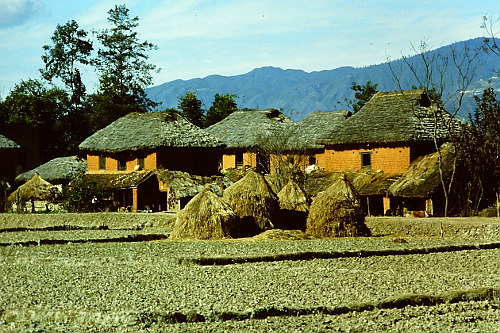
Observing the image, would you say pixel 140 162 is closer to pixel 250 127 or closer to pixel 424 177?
pixel 250 127

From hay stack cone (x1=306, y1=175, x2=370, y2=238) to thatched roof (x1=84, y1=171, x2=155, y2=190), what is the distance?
17506 mm

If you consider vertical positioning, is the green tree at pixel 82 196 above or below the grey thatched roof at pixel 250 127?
below

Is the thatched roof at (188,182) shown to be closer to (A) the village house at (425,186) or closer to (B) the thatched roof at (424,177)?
(A) the village house at (425,186)

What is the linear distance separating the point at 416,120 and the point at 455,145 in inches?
180

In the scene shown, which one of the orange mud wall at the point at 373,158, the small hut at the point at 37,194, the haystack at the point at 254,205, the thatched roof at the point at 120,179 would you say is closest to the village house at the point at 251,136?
the orange mud wall at the point at 373,158

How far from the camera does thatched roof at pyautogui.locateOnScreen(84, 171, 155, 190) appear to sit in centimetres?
4072

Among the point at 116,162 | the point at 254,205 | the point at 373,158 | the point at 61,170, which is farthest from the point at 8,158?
the point at 254,205

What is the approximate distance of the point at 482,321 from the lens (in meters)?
10.7

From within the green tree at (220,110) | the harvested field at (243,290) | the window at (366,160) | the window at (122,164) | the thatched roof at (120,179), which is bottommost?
the harvested field at (243,290)

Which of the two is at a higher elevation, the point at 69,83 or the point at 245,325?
the point at 69,83

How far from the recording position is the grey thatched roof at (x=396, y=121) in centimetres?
3875

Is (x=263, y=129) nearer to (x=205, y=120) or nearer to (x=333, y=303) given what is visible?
(x=205, y=120)

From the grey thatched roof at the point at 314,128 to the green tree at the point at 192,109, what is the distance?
16.5 metres

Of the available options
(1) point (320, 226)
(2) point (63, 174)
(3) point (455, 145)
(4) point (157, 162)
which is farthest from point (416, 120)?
(2) point (63, 174)
